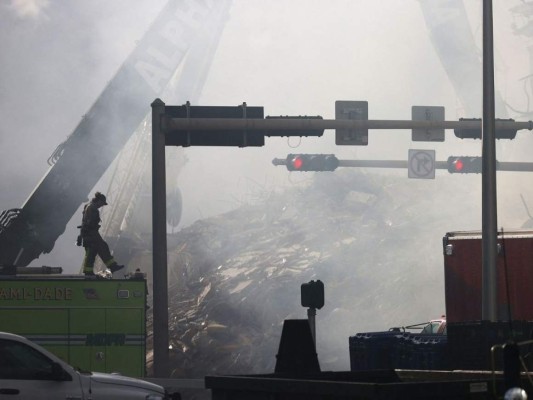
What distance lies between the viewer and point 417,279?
40094mm

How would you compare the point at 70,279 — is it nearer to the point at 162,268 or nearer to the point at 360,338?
the point at 162,268

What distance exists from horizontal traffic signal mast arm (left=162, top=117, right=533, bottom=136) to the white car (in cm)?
1284

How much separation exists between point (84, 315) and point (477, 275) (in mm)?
6936

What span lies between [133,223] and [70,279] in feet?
74.9

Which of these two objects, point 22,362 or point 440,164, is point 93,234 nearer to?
point 22,362

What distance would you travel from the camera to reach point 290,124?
2475cm

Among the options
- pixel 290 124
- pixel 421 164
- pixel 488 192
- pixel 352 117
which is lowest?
pixel 488 192


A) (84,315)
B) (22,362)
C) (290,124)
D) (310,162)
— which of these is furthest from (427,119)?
(22,362)

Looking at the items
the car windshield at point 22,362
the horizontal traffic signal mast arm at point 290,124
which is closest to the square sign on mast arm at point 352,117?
the horizontal traffic signal mast arm at point 290,124

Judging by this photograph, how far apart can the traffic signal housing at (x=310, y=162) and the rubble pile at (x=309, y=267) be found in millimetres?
4896

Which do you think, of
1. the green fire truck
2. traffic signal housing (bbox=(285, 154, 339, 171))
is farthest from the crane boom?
the green fire truck

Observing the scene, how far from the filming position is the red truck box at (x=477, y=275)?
65.4ft

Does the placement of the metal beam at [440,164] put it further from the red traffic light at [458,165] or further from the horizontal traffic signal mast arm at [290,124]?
the horizontal traffic signal mast arm at [290,124]

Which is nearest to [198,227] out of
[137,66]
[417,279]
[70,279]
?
[417,279]
